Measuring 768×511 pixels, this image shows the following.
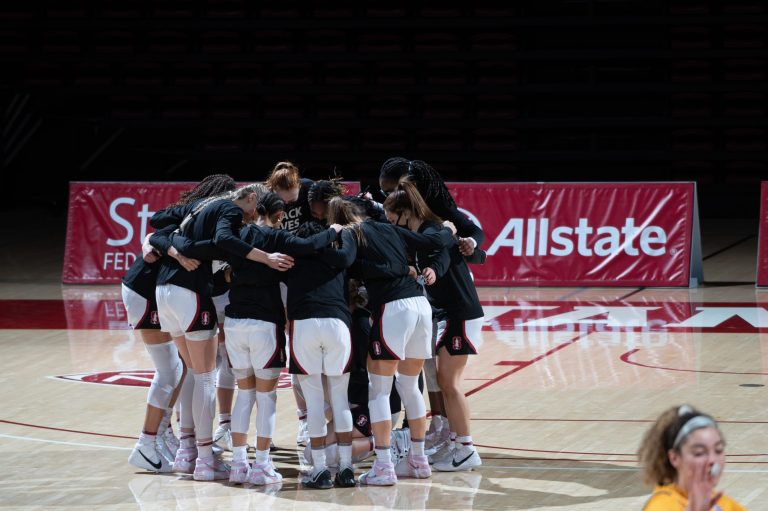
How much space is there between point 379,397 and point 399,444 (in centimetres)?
63

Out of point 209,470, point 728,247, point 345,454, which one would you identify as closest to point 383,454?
point 345,454

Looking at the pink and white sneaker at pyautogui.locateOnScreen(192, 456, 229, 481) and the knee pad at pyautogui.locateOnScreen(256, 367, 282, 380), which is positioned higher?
the knee pad at pyautogui.locateOnScreen(256, 367, 282, 380)

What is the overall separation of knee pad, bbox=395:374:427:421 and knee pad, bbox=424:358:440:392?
1.71 feet

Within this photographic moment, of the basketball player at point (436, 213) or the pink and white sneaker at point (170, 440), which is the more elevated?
the basketball player at point (436, 213)

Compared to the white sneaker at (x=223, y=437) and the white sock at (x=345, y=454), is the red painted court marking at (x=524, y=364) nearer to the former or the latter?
the white sneaker at (x=223, y=437)

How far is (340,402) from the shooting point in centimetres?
700

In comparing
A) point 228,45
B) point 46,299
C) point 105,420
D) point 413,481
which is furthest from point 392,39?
point 413,481

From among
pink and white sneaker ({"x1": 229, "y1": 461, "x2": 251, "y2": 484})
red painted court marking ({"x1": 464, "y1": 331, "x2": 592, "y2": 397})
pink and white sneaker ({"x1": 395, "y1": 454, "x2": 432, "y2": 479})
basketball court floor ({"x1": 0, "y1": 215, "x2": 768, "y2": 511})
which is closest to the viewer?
basketball court floor ({"x1": 0, "y1": 215, "x2": 768, "y2": 511})

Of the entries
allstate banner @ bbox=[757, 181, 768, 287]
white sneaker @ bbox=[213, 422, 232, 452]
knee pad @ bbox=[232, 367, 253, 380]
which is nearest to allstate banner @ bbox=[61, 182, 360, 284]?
allstate banner @ bbox=[757, 181, 768, 287]

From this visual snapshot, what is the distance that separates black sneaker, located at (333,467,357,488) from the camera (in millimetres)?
6973

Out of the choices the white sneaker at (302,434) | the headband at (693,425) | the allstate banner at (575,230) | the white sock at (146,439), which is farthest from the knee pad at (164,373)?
the allstate banner at (575,230)

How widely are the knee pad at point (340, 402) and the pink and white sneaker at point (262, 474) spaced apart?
1.44 ft

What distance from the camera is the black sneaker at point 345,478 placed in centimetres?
697

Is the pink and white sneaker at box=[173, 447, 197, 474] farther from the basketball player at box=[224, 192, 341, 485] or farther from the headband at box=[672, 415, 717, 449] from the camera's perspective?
the headband at box=[672, 415, 717, 449]
